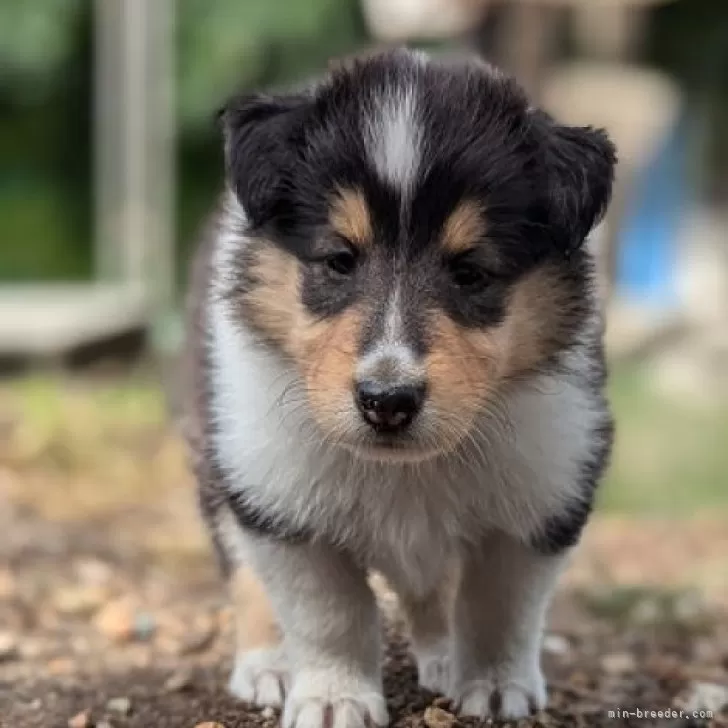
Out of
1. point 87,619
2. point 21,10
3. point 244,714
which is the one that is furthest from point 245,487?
point 21,10

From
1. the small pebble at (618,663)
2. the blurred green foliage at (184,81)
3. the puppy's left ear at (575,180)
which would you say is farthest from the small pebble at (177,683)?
the blurred green foliage at (184,81)

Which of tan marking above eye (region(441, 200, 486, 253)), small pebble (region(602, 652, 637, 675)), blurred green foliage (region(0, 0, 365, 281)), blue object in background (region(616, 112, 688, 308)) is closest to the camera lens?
tan marking above eye (region(441, 200, 486, 253))

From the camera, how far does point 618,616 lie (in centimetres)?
527

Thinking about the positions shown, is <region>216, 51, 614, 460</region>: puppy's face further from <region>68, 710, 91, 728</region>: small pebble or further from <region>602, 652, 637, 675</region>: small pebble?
<region>602, 652, 637, 675</region>: small pebble

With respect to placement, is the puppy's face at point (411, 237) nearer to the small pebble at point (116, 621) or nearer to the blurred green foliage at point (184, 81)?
the small pebble at point (116, 621)

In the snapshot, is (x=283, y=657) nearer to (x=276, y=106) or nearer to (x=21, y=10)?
(x=276, y=106)

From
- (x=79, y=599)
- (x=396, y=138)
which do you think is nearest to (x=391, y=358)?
(x=396, y=138)

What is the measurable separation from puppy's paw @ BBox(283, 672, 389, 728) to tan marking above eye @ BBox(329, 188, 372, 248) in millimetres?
1081

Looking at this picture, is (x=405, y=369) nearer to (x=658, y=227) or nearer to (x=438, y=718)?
(x=438, y=718)

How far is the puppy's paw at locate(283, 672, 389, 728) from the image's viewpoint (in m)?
3.50

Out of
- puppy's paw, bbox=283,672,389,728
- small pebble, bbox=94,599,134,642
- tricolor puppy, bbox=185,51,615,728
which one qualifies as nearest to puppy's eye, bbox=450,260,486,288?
tricolor puppy, bbox=185,51,615,728

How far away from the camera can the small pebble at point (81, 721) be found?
11.8 ft

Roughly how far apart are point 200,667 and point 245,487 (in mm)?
965

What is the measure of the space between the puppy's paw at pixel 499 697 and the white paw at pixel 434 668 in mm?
73
